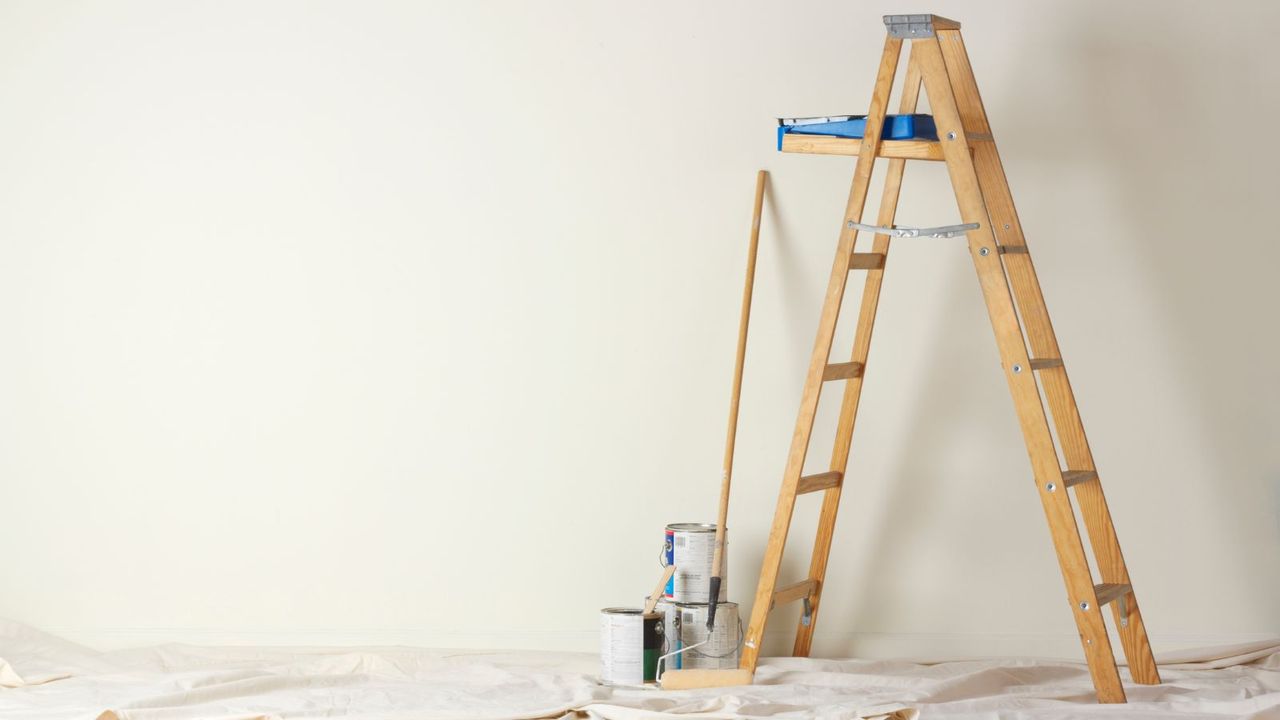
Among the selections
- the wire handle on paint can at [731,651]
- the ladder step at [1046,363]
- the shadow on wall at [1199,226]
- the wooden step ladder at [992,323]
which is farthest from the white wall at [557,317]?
the ladder step at [1046,363]

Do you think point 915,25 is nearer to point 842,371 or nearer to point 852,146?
point 852,146

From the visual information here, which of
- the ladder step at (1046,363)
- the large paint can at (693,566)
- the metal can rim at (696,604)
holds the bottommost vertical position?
the metal can rim at (696,604)

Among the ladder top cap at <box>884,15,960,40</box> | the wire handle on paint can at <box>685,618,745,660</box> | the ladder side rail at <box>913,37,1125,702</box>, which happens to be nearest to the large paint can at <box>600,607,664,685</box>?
the wire handle on paint can at <box>685,618,745,660</box>

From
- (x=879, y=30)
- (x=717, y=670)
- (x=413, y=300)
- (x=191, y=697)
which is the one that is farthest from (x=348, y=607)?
(x=879, y=30)

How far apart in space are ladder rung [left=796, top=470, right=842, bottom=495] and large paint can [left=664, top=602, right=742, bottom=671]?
0.34 m

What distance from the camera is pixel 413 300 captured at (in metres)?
2.98

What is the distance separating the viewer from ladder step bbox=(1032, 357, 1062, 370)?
2318 millimetres

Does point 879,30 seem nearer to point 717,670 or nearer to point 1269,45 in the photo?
point 1269,45

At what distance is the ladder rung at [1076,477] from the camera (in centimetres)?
226

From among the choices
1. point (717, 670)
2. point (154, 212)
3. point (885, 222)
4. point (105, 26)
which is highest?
point (105, 26)

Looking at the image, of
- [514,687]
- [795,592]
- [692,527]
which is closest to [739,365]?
[692,527]

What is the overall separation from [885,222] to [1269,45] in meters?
1.15

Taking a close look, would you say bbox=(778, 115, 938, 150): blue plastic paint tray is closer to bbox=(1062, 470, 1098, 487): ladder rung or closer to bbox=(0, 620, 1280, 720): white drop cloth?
bbox=(1062, 470, 1098, 487): ladder rung

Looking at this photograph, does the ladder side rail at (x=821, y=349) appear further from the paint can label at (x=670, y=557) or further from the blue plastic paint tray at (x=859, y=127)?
the paint can label at (x=670, y=557)
